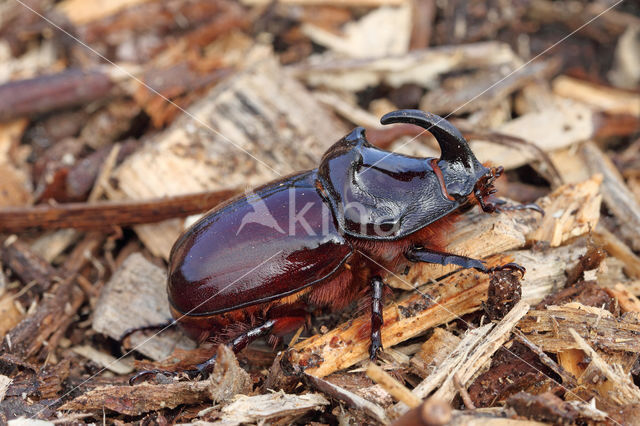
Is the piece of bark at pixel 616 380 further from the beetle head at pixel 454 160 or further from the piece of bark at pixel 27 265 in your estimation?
the piece of bark at pixel 27 265

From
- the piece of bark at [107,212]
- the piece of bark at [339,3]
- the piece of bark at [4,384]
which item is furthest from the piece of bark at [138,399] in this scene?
the piece of bark at [339,3]

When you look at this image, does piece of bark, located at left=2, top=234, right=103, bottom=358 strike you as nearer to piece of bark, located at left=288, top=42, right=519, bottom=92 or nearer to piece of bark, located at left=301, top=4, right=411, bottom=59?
piece of bark, located at left=288, top=42, right=519, bottom=92

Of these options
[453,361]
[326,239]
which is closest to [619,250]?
[453,361]

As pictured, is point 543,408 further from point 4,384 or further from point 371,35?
point 371,35

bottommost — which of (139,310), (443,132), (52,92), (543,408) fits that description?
(139,310)

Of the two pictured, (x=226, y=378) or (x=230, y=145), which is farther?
(x=230, y=145)

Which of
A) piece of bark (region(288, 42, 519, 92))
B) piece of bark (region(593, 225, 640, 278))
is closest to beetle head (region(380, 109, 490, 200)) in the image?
piece of bark (region(593, 225, 640, 278))
